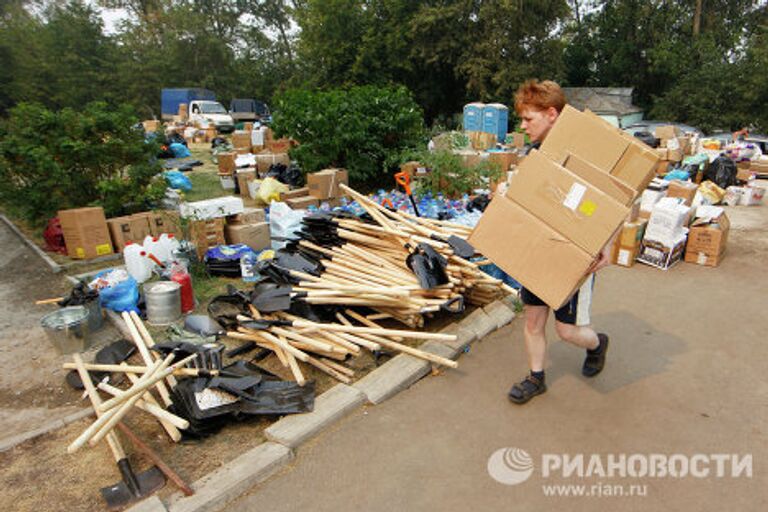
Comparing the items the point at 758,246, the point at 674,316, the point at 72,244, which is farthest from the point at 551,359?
the point at 72,244

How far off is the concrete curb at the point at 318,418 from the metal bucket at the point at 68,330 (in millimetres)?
2312

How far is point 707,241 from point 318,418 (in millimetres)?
5498

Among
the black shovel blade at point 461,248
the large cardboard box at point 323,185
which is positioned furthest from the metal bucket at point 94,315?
the large cardboard box at point 323,185

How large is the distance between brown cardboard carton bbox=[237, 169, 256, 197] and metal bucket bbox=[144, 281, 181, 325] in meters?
5.58

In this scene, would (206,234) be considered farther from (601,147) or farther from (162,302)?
(601,147)

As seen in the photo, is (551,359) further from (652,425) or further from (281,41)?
(281,41)

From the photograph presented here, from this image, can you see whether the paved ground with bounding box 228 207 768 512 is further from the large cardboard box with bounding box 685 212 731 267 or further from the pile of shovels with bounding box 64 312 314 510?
the large cardboard box with bounding box 685 212 731 267

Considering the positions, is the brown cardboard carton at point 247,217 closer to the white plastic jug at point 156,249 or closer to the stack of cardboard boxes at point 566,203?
the white plastic jug at point 156,249

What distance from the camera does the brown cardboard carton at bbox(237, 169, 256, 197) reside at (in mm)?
9734

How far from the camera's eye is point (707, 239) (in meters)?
5.72

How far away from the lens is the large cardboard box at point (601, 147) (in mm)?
2619

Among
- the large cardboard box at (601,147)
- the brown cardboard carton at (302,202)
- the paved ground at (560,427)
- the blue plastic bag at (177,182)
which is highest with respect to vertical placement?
the large cardboard box at (601,147)

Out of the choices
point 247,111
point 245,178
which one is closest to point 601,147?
point 245,178

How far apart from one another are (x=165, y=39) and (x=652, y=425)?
136 feet
